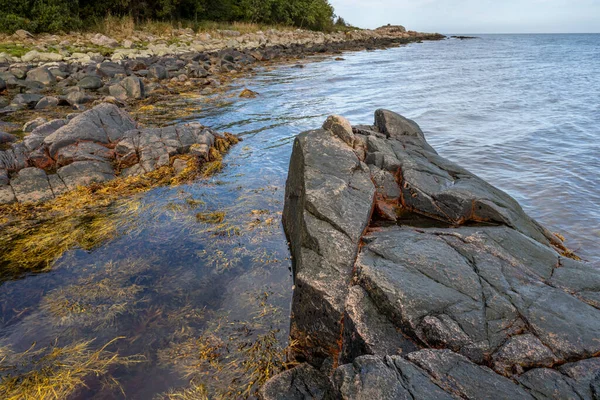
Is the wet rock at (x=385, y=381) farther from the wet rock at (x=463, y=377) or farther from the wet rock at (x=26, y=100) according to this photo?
the wet rock at (x=26, y=100)

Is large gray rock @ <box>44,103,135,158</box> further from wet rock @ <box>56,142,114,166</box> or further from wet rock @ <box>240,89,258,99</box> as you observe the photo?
wet rock @ <box>240,89,258,99</box>

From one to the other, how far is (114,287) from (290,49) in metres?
49.3

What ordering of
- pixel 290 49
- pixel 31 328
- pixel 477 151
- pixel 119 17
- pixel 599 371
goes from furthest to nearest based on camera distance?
pixel 290 49, pixel 119 17, pixel 477 151, pixel 31 328, pixel 599 371

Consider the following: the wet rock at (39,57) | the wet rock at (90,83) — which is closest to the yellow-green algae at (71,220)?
the wet rock at (90,83)

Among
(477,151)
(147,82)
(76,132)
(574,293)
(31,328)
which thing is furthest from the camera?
(147,82)

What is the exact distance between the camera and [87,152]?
34.2 ft

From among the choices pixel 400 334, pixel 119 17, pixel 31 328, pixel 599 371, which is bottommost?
pixel 31 328

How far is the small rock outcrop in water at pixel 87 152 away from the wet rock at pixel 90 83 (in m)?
10.5

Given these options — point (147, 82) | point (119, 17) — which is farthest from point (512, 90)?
point (119, 17)

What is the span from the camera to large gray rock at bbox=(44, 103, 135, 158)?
10258 mm

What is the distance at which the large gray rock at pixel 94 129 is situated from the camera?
1026 cm

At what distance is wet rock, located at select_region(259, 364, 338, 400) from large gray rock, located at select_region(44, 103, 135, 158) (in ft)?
31.3

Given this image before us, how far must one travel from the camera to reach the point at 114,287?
600cm

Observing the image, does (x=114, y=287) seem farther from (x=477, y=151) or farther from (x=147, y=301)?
(x=477, y=151)
